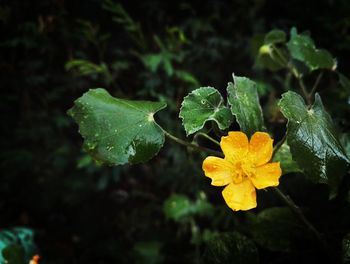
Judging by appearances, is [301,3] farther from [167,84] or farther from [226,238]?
[226,238]

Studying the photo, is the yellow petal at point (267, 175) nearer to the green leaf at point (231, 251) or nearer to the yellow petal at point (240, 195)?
the yellow petal at point (240, 195)

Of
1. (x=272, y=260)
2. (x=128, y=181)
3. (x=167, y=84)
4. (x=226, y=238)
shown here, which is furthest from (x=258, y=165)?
(x=128, y=181)

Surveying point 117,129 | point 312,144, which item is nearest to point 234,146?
point 312,144

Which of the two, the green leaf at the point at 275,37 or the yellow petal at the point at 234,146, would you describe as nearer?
the yellow petal at the point at 234,146

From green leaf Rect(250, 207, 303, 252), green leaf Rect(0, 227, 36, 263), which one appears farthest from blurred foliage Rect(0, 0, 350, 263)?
green leaf Rect(250, 207, 303, 252)

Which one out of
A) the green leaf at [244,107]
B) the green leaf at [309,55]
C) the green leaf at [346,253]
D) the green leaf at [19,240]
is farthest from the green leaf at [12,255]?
the green leaf at [309,55]

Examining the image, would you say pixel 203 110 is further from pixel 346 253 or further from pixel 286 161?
pixel 346 253

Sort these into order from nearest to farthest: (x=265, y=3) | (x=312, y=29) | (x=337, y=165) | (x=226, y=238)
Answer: (x=337, y=165), (x=226, y=238), (x=312, y=29), (x=265, y=3)

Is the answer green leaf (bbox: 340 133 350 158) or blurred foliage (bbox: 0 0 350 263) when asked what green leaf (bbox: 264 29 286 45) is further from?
blurred foliage (bbox: 0 0 350 263)
